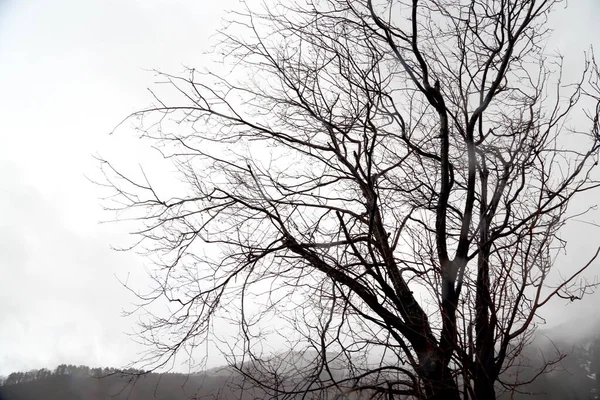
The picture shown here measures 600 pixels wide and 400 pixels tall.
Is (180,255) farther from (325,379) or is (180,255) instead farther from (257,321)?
(325,379)

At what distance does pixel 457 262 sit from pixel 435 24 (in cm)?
290

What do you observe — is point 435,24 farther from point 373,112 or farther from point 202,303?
point 202,303

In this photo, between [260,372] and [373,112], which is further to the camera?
[373,112]

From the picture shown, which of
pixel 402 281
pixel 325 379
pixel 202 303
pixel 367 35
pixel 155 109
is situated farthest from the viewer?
pixel 367 35

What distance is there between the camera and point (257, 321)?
326 centimetres

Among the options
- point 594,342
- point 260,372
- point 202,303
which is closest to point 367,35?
point 202,303

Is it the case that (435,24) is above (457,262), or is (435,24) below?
above

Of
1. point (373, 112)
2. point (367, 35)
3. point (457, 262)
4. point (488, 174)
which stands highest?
point (367, 35)

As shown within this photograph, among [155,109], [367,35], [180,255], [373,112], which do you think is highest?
[367,35]

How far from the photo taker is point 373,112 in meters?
3.93

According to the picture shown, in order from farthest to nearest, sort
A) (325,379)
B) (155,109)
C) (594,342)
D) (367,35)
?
(594,342) → (367,35) → (155,109) → (325,379)

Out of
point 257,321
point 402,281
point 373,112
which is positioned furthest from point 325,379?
point 373,112

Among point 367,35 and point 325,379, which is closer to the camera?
point 325,379

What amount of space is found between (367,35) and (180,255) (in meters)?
3.22
